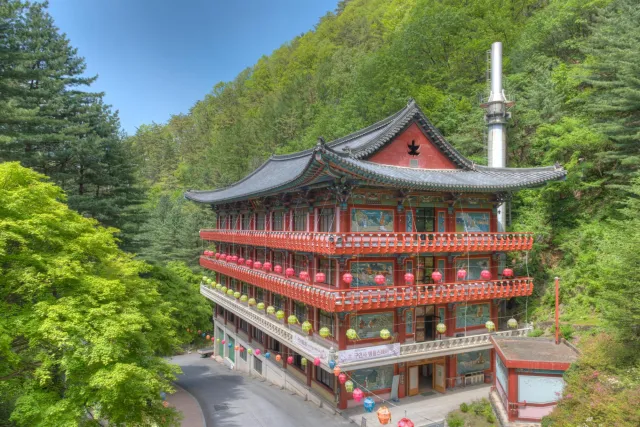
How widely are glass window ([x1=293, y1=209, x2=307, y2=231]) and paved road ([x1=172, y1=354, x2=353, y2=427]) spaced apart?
10635 mm

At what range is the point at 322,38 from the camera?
309 ft

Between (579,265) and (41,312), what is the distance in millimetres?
27958

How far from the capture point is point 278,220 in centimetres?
2880

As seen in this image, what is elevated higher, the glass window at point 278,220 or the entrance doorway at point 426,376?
the glass window at point 278,220

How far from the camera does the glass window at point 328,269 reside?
70.7 feet

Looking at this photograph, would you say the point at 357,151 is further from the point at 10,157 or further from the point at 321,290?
the point at 10,157

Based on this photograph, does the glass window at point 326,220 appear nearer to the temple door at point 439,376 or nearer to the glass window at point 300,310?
the glass window at point 300,310

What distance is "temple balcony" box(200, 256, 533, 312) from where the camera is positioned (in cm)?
1869

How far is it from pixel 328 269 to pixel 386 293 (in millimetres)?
3803

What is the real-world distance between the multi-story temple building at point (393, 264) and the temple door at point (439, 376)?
0.07 m

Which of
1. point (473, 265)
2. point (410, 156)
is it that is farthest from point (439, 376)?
point (410, 156)

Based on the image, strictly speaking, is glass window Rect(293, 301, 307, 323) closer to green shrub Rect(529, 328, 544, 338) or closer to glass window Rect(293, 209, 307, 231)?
glass window Rect(293, 209, 307, 231)

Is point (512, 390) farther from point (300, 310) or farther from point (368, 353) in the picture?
point (300, 310)

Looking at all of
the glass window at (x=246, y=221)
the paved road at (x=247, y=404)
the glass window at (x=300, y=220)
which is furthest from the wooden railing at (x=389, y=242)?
the paved road at (x=247, y=404)
